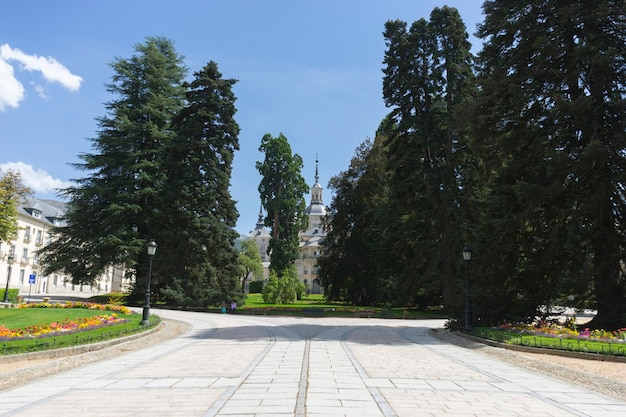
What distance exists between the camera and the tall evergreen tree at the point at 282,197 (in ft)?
142

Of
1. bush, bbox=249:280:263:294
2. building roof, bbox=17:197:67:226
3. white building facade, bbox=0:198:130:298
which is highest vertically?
building roof, bbox=17:197:67:226

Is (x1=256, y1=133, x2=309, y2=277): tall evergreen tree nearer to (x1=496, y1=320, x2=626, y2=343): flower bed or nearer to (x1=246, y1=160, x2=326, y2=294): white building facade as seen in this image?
(x1=496, y1=320, x2=626, y2=343): flower bed

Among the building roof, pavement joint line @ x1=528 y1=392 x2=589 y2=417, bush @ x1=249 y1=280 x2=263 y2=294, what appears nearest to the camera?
pavement joint line @ x1=528 y1=392 x2=589 y2=417

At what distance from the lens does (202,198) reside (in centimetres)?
3291

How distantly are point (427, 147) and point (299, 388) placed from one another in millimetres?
24343

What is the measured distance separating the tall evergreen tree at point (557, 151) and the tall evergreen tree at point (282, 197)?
1063 inches

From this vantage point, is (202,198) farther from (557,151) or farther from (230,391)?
(230,391)

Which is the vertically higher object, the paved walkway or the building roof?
the building roof

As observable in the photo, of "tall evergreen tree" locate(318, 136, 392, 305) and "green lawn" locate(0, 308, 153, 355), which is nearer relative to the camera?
"green lawn" locate(0, 308, 153, 355)

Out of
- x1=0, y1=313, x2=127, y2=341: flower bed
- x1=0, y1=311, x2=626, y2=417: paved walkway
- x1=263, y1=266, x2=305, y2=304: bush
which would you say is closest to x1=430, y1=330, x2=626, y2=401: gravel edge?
x1=0, y1=311, x2=626, y2=417: paved walkway

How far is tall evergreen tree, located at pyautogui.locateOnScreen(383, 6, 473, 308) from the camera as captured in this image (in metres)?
27.8

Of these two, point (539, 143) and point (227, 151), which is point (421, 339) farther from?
point (227, 151)

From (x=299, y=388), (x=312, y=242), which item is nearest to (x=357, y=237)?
(x=299, y=388)

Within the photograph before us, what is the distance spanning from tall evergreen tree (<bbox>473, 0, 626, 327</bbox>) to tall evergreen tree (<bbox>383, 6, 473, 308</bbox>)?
8761 millimetres
